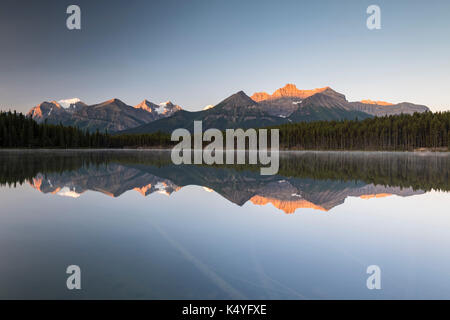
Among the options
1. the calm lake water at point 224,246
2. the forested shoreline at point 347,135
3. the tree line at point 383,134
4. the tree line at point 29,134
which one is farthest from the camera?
the tree line at point 29,134

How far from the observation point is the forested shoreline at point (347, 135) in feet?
484

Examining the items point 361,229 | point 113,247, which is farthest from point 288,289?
point 361,229

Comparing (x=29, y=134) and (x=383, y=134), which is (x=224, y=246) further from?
(x=29, y=134)

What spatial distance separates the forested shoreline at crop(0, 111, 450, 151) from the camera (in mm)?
147375

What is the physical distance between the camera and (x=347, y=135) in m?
177

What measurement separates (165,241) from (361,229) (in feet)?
27.2

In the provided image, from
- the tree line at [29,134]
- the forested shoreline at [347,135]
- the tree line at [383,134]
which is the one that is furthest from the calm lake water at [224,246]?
the tree line at [29,134]

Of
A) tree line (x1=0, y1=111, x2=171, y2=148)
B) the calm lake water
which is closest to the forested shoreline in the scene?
tree line (x1=0, y1=111, x2=171, y2=148)

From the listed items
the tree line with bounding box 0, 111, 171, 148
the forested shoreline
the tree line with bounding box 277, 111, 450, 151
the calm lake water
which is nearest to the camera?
the calm lake water

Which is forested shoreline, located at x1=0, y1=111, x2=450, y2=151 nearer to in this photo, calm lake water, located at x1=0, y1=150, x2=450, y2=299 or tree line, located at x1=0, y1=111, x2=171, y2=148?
tree line, located at x1=0, y1=111, x2=171, y2=148

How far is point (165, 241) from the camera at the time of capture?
1102 centimetres

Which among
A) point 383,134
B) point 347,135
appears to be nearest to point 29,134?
point 347,135

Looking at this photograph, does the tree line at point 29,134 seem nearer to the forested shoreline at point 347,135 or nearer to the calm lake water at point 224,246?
the forested shoreline at point 347,135
